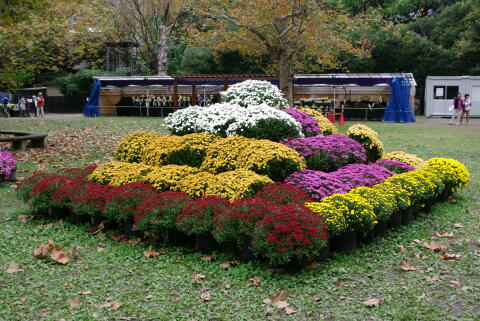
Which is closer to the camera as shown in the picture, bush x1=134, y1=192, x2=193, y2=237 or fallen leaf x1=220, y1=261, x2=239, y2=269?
fallen leaf x1=220, y1=261, x2=239, y2=269

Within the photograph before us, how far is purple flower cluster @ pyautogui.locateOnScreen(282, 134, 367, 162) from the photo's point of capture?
363 inches

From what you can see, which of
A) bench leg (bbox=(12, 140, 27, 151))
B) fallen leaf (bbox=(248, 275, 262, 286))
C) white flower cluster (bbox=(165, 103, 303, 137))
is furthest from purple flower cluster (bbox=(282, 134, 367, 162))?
bench leg (bbox=(12, 140, 27, 151))

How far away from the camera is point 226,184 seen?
7.28 m

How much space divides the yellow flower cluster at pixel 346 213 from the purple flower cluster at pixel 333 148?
250cm

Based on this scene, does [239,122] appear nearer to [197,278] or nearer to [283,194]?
[283,194]

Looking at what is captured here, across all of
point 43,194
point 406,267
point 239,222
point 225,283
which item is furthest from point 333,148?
point 43,194

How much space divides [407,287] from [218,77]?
963 inches

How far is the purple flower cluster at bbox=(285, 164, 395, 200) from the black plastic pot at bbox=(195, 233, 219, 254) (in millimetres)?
1846

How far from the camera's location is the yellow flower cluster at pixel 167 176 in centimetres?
779

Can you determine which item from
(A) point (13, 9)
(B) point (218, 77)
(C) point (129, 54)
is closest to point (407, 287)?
(A) point (13, 9)

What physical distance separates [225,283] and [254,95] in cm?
751

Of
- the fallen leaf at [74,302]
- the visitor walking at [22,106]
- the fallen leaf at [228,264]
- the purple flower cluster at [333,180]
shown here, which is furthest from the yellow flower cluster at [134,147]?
the visitor walking at [22,106]

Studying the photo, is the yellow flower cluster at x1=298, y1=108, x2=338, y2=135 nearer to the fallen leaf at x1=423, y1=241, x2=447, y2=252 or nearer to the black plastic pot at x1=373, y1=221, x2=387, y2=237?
the black plastic pot at x1=373, y1=221, x2=387, y2=237

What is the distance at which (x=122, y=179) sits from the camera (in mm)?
8344
